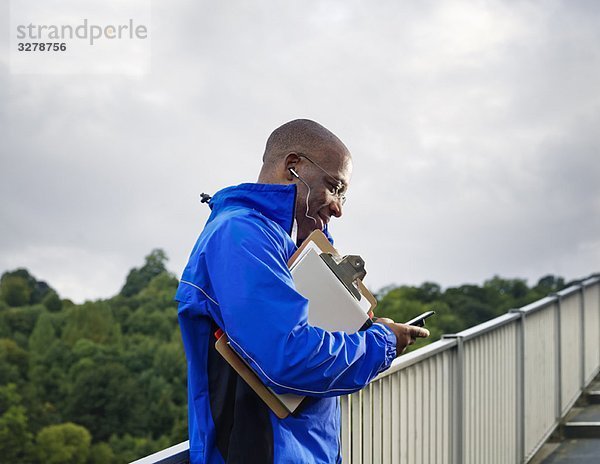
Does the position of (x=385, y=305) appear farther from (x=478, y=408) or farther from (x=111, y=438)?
(x=478, y=408)

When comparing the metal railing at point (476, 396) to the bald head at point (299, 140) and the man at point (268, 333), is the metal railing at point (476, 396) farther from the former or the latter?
the bald head at point (299, 140)

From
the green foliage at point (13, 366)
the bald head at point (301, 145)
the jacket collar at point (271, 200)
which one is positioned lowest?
the jacket collar at point (271, 200)

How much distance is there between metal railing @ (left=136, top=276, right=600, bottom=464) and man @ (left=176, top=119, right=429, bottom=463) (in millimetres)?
194

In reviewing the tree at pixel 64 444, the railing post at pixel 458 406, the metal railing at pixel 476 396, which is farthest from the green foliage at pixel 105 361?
the railing post at pixel 458 406

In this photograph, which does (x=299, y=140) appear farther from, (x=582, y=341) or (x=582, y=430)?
(x=582, y=341)

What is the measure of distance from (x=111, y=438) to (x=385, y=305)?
66.2 feet

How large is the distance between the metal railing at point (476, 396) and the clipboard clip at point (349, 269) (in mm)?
559

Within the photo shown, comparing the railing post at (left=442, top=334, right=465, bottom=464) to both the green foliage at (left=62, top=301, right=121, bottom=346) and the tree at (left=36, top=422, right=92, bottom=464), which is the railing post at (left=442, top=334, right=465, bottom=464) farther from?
the green foliage at (left=62, top=301, right=121, bottom=346)

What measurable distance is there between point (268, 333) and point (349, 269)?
40 cm

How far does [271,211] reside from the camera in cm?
231

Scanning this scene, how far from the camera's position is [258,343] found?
211 centimetres

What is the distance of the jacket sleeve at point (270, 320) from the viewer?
210 cm

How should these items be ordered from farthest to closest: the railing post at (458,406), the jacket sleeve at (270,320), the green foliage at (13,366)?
the green foliage at (13,366) < the railing post at (458,406) < the jacket sleeve at (270,320)

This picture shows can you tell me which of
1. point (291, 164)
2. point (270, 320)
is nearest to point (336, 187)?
point (291, 164)
